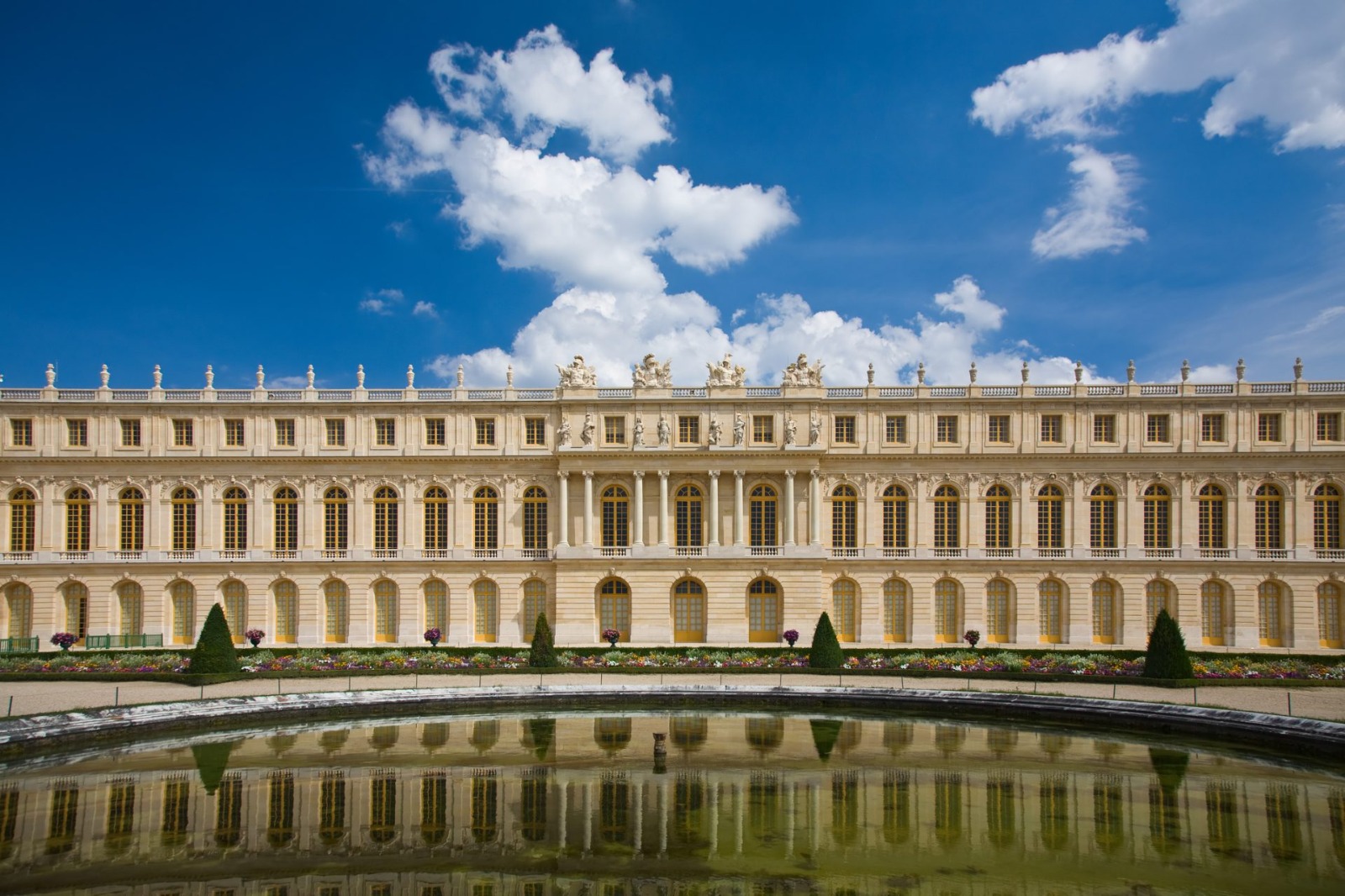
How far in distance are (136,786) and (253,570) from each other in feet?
89.0

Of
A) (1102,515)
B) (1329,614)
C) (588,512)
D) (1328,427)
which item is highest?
(1328,427)

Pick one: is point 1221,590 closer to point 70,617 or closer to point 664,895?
point 664,895

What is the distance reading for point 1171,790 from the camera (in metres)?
19.4

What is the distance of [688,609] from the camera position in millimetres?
44875

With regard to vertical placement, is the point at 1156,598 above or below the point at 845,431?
below

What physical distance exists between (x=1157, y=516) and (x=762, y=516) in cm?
1927

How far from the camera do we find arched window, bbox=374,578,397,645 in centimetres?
4550

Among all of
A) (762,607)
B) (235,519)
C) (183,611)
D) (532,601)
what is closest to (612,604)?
(532,601)

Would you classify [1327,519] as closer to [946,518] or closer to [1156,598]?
[1156,598]

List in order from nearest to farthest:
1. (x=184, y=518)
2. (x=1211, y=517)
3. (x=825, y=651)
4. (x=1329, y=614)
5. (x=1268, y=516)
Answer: (x=825, y=651)
(x=1329, y=614)
(x=1268, y=516)
(x=1211, y=517)
(x=184, y=518)

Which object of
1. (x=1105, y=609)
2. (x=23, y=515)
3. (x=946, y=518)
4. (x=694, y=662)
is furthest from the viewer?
(x=23, y=515)

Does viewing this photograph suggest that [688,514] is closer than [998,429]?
No

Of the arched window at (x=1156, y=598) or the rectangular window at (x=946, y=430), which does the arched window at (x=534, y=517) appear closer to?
the rectangular window at (x=946, y=430)

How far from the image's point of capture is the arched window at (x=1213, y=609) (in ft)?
142
